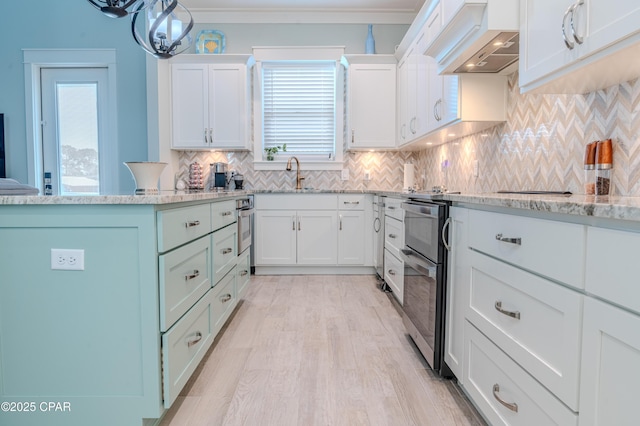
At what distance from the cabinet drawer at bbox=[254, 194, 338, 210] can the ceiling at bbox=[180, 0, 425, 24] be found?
2145 mm

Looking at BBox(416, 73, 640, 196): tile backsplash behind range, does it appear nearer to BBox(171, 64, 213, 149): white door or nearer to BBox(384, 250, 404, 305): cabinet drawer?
BBox(384, 250, 404, 305): cabinet drawer

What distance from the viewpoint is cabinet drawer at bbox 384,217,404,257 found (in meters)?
2.64

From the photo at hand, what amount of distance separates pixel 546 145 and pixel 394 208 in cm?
120

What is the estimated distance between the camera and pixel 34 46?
4.02 metres

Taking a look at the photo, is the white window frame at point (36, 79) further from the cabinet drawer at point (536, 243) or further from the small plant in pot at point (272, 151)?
the cabinet drawer at point (536, 243)

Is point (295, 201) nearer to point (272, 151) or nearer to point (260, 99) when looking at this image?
point (272, 151)

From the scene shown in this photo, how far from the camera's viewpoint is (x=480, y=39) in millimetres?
1745

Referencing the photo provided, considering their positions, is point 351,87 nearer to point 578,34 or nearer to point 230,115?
point 230,115

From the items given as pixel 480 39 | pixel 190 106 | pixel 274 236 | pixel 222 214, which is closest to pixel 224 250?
pixel 222 214

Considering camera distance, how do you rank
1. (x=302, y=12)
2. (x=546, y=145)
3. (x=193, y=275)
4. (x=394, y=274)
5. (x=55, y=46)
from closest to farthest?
(x=193, y=275) → (x=546, y=145) → (x=394, y=274) → (x=55, y=46) → (x=302, y=12)

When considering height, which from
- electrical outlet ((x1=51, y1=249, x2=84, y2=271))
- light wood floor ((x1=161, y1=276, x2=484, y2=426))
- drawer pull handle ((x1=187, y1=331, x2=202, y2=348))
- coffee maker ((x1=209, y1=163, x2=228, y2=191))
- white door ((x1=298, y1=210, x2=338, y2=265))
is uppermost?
coffee maker ((x1=209, y1=163, x2=228, y2=191))

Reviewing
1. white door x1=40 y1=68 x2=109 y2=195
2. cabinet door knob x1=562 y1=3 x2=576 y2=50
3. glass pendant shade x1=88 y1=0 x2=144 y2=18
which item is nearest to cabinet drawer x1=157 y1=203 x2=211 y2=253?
glass pendant shade x1=88 y1=0 x2=144 y2=18

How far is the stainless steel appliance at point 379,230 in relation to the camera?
11.4ft

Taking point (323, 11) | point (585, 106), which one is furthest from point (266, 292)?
point (323, 11)
